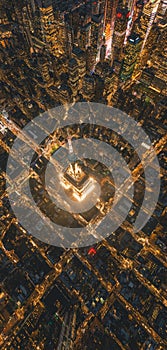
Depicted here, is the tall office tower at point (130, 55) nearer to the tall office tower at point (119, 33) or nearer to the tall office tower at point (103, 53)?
the tall office tower at point (119, 33)

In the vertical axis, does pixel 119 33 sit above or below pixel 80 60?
above

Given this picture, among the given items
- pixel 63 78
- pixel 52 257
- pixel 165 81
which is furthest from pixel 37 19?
pixel 52 257

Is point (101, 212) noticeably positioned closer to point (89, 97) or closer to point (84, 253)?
point (84, 253)

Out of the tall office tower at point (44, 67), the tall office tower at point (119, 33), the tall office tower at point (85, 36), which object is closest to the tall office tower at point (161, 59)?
the tall office tower at point (119, 33)

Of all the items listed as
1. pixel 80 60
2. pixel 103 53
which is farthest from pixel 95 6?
pixel 80 60

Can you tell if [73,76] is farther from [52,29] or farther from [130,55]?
[52,29]

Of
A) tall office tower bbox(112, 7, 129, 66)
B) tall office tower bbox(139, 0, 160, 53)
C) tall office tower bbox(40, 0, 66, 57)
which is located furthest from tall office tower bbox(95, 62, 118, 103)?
tall office tower bbox(40, 0, 66, 57)
